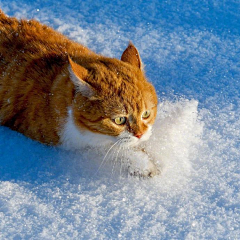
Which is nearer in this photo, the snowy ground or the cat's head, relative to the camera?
the snowy ground

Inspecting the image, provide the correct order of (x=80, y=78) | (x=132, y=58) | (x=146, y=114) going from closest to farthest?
1. (x=80, y=78)
2. (x=146, y=114)
3. (x=132, y=58)

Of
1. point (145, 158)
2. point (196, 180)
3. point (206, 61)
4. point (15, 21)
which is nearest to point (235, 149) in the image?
point (196, 180)

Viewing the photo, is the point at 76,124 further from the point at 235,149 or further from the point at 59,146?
the point at 235,149

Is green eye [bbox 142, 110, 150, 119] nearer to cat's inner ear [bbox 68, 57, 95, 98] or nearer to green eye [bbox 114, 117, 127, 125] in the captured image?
green eye [bbox 114, 117, 127, 125]

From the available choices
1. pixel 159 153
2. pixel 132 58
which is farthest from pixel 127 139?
pixel 132 58

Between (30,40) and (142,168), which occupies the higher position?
(30,40)

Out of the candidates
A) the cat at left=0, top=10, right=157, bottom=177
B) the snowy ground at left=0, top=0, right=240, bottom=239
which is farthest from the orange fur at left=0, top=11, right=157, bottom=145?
the snowy ground at left=0, top=0, right=240, bottom=239

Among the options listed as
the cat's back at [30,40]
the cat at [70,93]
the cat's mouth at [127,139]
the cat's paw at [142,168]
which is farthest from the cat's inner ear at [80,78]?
the cat's paw at [142,168]

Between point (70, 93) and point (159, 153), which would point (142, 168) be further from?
point (70, 93)

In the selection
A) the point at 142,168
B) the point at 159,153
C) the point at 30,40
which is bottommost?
the point at 142,168
